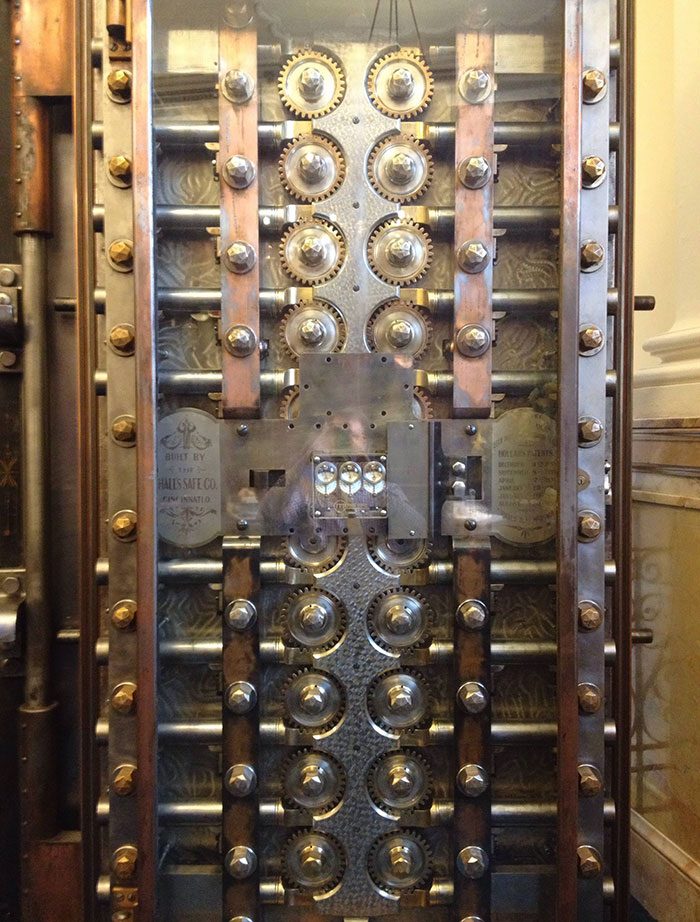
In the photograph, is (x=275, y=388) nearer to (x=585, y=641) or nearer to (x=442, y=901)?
(x=585, y=641)

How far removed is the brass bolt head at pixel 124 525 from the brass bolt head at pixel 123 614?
0.14m

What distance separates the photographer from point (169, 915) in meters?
1.54

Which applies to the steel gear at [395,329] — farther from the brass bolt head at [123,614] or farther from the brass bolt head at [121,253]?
the brass bolt head at [123,614]

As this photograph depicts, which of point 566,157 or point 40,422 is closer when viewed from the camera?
point 566,157

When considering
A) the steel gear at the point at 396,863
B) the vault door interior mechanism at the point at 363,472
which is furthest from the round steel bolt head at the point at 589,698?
the steel gear at the point at 396,863

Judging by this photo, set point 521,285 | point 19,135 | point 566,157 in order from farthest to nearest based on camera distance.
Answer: point 19,135
point 521,285
point 566,157

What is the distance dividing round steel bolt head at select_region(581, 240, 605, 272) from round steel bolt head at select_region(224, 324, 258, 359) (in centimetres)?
71

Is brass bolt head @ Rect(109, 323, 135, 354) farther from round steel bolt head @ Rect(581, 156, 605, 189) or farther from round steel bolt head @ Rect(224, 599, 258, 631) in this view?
round steel bolt head @ Rect(581, 156, 605, 189)

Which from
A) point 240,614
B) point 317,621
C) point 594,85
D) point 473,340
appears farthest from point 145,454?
point 594,85

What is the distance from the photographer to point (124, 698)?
4.83 ft

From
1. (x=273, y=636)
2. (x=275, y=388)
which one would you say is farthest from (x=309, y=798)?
(x=275, y=388)

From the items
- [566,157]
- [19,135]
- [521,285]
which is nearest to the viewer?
[566,157]

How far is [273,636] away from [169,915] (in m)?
0.64

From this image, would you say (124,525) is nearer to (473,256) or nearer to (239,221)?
(239,221)
